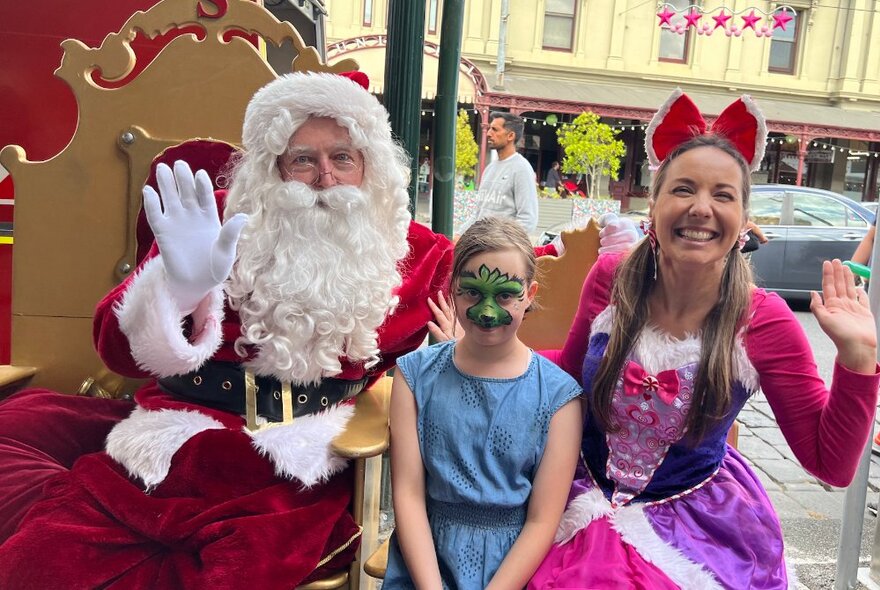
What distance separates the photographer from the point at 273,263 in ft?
6.54

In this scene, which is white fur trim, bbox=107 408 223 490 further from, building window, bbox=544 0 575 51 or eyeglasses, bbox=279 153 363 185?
building window, bbox=544 0 575 51

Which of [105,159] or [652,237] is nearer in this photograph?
[652,237]

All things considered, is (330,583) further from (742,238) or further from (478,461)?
(742,238)

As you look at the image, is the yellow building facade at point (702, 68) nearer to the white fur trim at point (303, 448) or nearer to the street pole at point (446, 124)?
the street pole at point (446, 124)

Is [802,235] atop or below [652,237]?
below

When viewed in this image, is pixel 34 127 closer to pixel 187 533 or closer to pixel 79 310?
pixel 79 310

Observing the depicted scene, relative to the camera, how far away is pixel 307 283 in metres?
1.94

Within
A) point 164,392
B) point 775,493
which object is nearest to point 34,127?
point 164,392

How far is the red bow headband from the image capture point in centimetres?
161

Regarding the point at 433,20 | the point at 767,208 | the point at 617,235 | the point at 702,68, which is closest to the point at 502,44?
the point at 433,20

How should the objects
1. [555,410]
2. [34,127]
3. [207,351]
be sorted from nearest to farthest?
[555,410]
[207,351]
[34,127]

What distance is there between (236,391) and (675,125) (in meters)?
1.39

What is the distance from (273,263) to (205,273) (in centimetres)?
31

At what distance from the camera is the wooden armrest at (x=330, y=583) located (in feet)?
5.54
